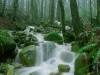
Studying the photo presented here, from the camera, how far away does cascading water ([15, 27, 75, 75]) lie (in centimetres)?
812

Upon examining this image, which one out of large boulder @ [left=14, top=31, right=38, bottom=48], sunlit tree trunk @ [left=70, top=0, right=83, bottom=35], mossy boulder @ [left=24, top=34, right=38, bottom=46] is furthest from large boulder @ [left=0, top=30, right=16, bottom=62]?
sunlit tree trunk @ [left=70, top=0, right=83, bottom=35]

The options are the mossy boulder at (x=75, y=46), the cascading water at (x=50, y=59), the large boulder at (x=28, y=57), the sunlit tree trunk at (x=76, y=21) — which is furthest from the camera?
the sunlit tree trunk at (x=76, y=21)

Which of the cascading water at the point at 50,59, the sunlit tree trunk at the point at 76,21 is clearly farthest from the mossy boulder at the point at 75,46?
the sunlit tree trunk at the point at 76,21

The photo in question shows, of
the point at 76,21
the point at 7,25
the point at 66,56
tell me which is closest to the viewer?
the point at 66,56

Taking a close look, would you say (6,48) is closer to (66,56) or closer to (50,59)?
(50,59)

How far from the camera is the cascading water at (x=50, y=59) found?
26.7 feet

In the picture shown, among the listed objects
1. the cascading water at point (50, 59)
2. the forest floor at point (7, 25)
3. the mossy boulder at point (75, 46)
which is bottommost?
the cascading water at point (50, 59)

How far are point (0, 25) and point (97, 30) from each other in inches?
366

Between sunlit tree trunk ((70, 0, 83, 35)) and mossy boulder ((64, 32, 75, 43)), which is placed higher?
sunlit tree trunk ((70, 0, 83, 35))

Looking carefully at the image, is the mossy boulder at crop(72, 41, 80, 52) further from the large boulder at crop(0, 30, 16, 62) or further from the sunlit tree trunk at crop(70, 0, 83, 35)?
the large boulder at crop(0, 30, 16, 62)

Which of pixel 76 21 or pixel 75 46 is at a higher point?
pixel 76 21

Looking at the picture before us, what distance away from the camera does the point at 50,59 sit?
9602 millimetres

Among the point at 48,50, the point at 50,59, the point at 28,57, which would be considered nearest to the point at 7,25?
the point at 48,50

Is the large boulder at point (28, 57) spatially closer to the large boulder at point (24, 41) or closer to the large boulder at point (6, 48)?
the large boulder at point (6, 48)
